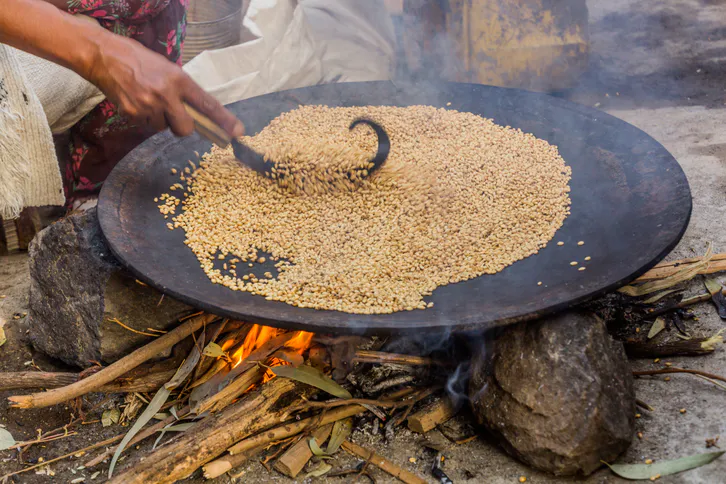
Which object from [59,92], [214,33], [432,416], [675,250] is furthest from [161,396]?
[214,33]

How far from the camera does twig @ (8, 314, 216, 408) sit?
1.95 meters

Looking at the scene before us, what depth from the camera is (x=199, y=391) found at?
2.06 m

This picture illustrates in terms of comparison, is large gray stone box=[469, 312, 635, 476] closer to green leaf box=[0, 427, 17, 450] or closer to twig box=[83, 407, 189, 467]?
twig box=[83, 407, 189, 467]

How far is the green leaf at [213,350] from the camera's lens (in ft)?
6.70

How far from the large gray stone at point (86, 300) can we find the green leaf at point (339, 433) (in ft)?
2.16

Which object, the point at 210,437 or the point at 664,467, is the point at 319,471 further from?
the point at 664,467

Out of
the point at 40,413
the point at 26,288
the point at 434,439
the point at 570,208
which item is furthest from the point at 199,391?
the point at 570,208

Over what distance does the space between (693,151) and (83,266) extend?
292cm

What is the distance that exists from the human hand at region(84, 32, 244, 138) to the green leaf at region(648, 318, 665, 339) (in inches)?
65.8

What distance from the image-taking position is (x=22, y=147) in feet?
8.27

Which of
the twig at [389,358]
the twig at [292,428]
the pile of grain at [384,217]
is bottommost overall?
the twig at [292,428]

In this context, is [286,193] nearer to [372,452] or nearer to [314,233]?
[314,233]

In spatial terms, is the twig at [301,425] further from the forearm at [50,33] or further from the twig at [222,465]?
the forearm at [50,33]

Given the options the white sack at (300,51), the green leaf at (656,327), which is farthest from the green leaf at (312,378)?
the white sack at (300,51)
